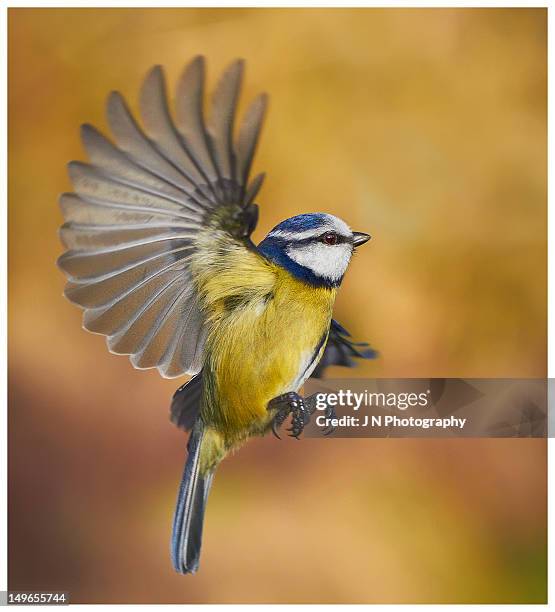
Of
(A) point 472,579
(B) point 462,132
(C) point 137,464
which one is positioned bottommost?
(A) point 472,579

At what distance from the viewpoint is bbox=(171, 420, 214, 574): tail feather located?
42.8 inches

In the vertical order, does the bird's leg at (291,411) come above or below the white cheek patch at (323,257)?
below

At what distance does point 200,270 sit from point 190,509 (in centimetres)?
38

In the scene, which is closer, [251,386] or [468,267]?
[251,386]

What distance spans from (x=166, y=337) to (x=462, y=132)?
557 millimetres

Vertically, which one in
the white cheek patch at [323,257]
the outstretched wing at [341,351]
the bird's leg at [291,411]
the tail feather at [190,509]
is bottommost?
the tail feather at [190,509]

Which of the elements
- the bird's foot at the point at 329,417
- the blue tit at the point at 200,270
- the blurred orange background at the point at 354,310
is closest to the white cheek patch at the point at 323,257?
the blue tit at the point at 200,270

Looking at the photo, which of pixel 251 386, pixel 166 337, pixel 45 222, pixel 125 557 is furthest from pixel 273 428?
pixel 45 222

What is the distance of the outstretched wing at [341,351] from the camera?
108 centimetres

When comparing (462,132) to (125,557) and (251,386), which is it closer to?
(251,386)

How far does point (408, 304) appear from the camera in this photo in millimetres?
1140

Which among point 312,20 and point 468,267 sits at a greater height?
point 312,20

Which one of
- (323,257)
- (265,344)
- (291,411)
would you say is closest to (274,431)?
(291,411)

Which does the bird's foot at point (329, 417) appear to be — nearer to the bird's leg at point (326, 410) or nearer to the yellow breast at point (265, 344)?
the bird's leg at point (326, 410)
